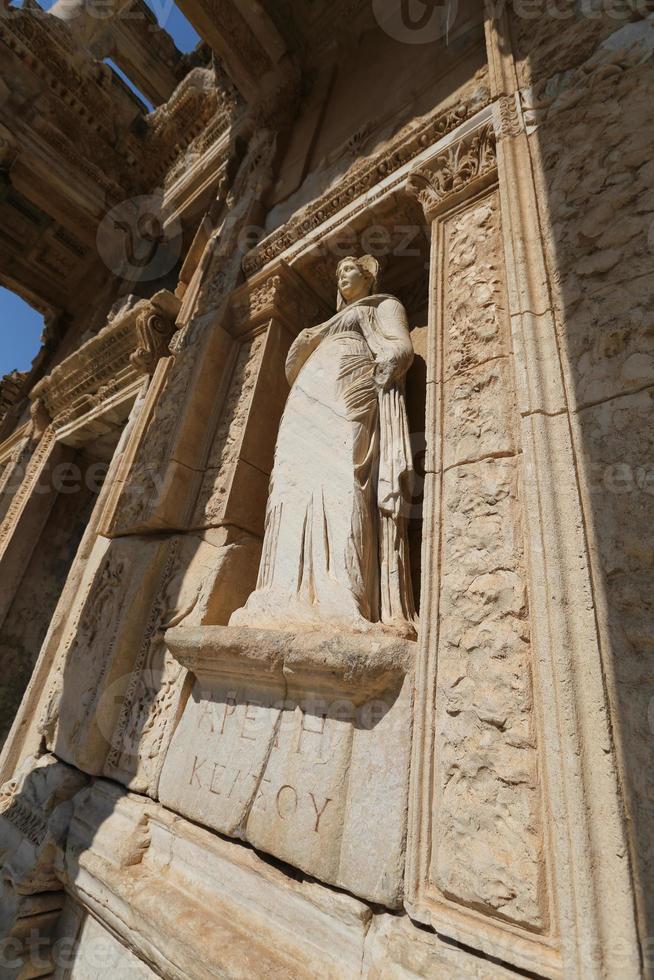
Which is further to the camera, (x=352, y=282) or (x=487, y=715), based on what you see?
(x=352, y=282)

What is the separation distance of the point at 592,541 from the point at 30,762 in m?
3.21

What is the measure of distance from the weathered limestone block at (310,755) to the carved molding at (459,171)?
7.33 feet

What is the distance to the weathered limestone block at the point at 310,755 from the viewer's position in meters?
1.38

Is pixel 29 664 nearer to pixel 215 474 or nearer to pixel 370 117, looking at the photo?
pixel 215 474

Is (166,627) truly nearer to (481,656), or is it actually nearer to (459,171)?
(481,656)

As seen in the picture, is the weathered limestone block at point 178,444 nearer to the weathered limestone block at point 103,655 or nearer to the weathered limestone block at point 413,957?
the weathered limestone block at point 103,655

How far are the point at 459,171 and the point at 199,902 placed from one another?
3384 millimetres

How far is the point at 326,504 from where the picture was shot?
7.02 feet

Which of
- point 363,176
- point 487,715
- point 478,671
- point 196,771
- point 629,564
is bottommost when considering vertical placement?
point 196,771

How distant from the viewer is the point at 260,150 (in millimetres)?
4695

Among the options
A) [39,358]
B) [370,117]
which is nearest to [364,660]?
[370,117]

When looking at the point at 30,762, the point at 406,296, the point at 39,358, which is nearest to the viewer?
the point at 30,762

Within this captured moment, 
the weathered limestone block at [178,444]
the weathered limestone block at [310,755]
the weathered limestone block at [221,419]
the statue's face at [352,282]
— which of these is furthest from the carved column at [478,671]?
the weathered limestone block at [178,444]

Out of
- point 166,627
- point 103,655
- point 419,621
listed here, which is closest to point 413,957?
point 419,621
